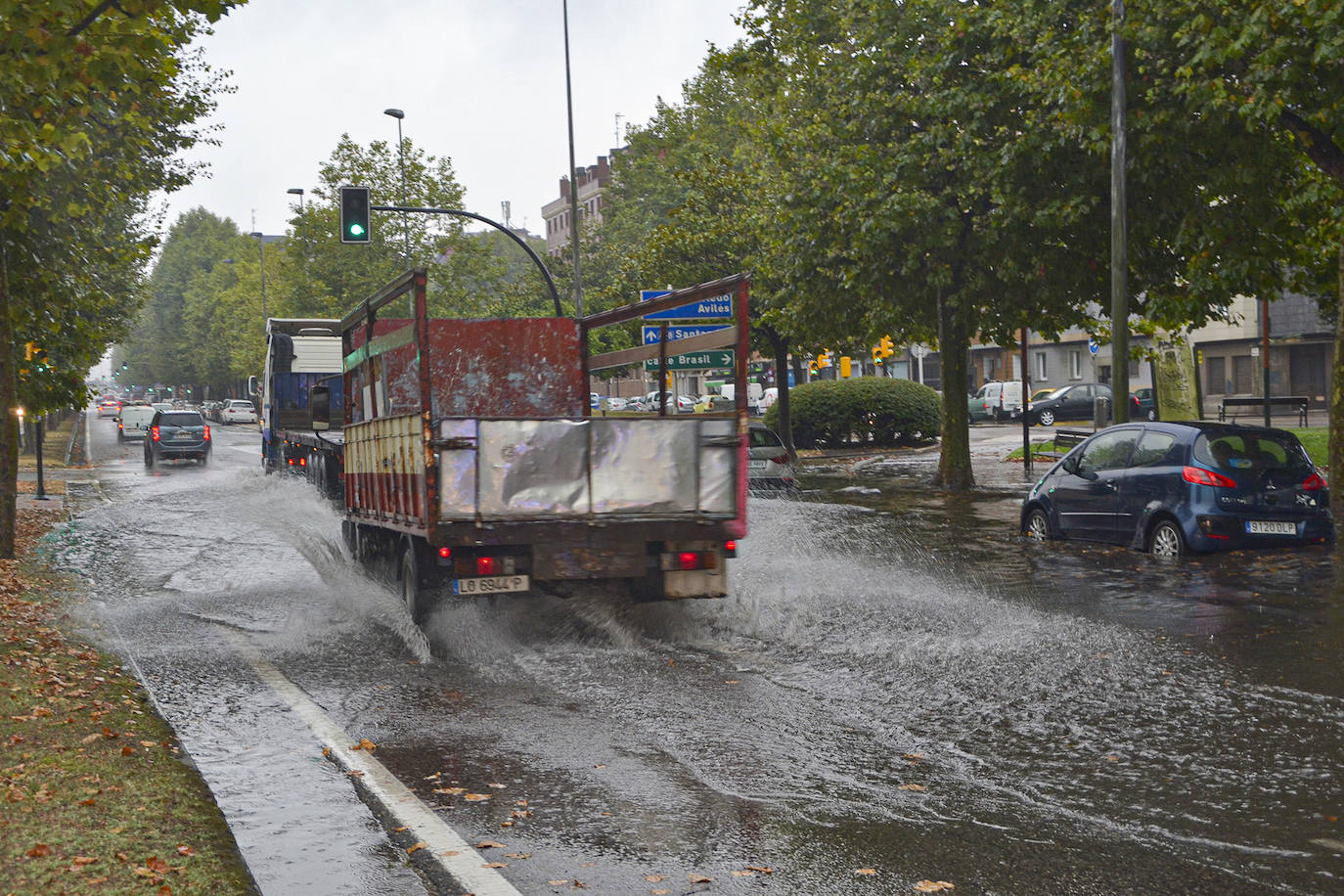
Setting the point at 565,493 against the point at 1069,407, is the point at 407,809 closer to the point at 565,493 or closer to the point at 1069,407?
the point at 565,493

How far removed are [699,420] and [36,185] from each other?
8.14 meters

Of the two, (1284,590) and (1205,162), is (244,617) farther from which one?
(1205,162)

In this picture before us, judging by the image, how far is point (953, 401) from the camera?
26391 mm

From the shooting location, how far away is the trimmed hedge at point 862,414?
134 ft

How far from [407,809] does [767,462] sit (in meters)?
20.7

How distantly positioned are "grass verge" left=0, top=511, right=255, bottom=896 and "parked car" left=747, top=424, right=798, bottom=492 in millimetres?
17558

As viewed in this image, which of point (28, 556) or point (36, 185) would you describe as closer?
point (36, 185)

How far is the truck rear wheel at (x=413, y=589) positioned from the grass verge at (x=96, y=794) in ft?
7.13

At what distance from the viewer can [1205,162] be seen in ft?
66.0

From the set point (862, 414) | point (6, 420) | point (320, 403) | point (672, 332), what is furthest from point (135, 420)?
point (672, 332)

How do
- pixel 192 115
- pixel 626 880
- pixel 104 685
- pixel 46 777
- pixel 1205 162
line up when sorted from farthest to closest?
pixel 192 115 → pixel 1205 162 → pixel 104 685 → pixel 46 777 → pixel 626 880

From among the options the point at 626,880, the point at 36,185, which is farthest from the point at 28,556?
the point at 626,880

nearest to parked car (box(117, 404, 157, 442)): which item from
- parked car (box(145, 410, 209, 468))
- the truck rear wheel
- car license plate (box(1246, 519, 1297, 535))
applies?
parked car (box(145, 410, 209, 468))

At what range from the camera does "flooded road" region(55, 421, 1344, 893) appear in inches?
206
